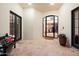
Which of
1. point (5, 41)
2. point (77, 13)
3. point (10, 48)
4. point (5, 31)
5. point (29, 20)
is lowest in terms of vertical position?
point (10, 48)

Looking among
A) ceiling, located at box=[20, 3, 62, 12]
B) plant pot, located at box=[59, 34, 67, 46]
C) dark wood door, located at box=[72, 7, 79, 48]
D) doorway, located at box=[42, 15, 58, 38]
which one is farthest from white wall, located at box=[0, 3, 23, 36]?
dark wood door, located at box=[72, 7, 79, 48]

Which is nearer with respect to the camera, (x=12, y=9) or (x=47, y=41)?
(x=12, y=9)

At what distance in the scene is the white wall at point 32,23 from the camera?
4161mm

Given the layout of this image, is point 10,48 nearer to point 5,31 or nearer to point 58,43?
point 5,31

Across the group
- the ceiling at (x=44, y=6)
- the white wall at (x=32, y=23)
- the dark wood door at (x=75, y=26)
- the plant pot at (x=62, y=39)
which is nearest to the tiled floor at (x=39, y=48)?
the white wall at (x=32, y=23)

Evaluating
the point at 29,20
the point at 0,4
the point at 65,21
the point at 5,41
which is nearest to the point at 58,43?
the point at 65,21

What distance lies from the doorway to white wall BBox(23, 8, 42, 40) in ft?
0.59

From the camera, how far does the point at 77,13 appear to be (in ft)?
16.0

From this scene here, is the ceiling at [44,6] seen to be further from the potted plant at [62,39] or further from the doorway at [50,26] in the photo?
the potted plant at [62,39]

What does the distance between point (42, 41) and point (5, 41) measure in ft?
4.30

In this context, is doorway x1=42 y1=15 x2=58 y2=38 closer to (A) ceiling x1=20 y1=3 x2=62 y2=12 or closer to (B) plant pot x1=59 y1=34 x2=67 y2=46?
(A) ceiling x1=20 y1=3 x2=62 y2=12

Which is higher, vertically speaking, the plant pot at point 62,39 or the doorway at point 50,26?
the doorway at point 50,26

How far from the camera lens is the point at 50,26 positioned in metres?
4.08

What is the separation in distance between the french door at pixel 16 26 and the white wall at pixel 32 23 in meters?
0.18
